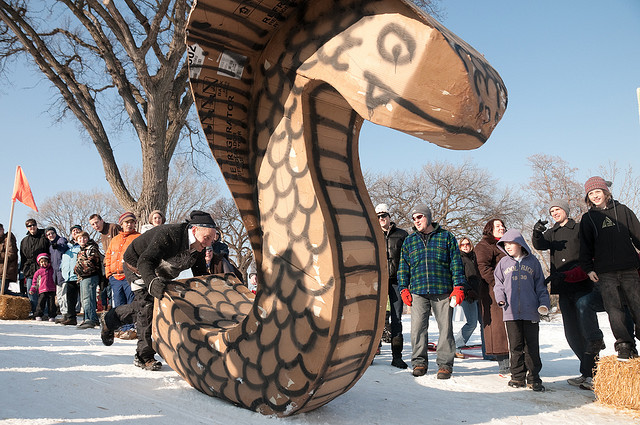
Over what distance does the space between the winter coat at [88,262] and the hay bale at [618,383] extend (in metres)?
6.81

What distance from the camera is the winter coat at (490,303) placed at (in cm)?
515

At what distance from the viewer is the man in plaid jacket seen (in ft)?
15.4

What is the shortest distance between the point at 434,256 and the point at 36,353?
380 cm

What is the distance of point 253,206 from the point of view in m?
2.84

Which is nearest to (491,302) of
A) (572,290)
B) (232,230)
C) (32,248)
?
(572,290)

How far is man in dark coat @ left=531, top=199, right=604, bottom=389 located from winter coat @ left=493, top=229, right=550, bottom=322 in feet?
0.90

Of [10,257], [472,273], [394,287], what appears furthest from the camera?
[10,257]

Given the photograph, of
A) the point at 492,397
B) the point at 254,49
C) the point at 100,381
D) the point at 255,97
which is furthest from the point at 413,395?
the point at 254,49

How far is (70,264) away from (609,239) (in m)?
7.80

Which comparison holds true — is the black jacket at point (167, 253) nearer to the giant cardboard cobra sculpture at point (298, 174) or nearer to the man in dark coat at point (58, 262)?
the giant cardboard cobra sculpture at point (298, 174)

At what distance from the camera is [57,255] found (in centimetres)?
900

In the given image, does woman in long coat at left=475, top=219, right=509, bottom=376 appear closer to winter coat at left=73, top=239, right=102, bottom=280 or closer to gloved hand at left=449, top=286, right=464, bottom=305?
gloved hand at left=449, top=286, right=464, bottom=305

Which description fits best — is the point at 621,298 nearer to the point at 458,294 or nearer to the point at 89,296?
the point at 458,294

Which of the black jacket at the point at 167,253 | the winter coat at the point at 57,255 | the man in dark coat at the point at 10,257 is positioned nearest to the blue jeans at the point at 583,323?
the black jacket at the point at 167,253
